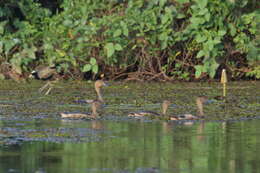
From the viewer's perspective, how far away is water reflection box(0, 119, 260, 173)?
7.46m

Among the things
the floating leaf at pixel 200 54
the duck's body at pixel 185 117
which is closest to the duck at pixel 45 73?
the floating leaf at pixel 200 54

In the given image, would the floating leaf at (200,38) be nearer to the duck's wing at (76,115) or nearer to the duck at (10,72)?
the duck at (10,72)

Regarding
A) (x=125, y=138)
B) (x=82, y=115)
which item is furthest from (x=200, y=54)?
(x=125, y=138)

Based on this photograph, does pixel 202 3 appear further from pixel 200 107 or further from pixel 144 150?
pixel 144 150

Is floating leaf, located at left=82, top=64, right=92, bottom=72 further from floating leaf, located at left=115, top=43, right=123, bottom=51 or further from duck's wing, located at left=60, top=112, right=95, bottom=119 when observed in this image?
duck's wing, located at left=60, top=112, right=95, bottom=119

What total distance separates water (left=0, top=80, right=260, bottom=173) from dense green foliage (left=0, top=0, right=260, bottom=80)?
218cm

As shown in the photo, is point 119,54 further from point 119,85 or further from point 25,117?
point 25,117

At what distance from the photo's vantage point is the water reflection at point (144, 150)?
746 centimetres

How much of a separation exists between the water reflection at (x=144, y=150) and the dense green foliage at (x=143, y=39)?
5341mm

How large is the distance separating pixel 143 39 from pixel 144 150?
25.5ft

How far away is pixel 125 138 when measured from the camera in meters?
9.16

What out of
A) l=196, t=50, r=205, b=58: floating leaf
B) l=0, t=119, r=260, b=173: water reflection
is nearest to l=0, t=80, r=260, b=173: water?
l=0, t=119, r=260, b=173: water reflection

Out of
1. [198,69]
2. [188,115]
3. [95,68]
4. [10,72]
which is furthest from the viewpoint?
[10,72]

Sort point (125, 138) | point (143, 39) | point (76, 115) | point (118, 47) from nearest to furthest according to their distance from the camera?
1. point (125, 138)
2. point (76, 115)
3. point (118, 47)
4. point (143, 39)
